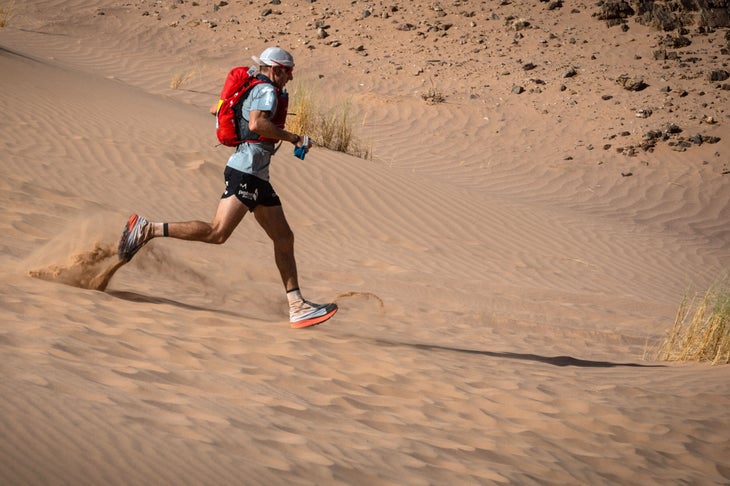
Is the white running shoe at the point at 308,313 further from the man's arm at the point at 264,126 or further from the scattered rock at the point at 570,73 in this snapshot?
the scattered rock at the point at 570,73

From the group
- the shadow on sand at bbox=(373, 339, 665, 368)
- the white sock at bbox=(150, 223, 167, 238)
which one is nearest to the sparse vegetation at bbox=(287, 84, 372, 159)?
the shadow on sand at bbox=(373, 339, 665, 368)

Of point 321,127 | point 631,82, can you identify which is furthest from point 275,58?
point 631,82

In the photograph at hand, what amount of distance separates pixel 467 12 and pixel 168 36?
852cm

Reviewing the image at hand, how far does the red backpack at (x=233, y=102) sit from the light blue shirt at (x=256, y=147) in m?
0.04

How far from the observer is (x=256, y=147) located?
5.05 meters

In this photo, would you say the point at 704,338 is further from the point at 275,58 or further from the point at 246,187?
the point at 275,58

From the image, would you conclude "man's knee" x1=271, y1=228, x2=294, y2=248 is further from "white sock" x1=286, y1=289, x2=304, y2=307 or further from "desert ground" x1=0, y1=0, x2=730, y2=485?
"desert ground" x1=0, y1=0, x2=730, y2=485

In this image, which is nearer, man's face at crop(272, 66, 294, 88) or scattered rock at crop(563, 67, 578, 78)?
man's face at crop(272, 66, 294, 88)

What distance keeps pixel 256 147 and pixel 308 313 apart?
3.78 feet

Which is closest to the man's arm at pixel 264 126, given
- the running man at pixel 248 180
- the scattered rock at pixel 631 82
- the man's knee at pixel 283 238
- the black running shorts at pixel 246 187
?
the running man at pixel 248 180

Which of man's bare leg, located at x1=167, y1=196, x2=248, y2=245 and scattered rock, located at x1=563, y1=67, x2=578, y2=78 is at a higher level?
scattered rock, located at x1=563, y1=67, x2=578, y2=78

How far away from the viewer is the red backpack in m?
4.93

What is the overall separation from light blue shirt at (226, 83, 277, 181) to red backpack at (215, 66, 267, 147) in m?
0.04

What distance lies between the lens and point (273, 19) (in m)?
24.5
